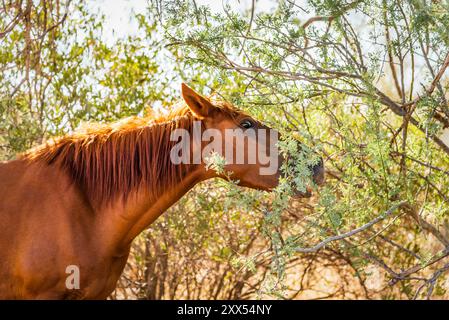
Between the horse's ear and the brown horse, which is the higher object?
the horse's ear

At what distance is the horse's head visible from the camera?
4.45 meters

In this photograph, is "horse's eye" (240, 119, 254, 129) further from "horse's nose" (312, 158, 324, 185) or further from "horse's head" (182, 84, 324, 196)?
"horse's nose" (312, 158, 324, 185)

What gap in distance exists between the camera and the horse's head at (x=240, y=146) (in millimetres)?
4449

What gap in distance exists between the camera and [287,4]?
185 inches

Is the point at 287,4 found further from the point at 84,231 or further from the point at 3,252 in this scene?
the point at 3,252

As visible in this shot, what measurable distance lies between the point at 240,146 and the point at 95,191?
92 centimetres

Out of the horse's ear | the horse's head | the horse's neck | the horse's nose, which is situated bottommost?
the horse's neck

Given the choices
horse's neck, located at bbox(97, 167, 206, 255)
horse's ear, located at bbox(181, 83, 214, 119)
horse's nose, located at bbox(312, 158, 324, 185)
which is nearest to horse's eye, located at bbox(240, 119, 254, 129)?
horse's ear, located at bbox(181, 83, 214, 119)

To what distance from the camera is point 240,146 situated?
4453 mm

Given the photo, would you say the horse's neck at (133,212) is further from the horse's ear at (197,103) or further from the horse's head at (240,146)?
the horse's ear at (197,103)

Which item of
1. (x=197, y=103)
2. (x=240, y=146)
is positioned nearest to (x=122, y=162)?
(x=197, y=103)

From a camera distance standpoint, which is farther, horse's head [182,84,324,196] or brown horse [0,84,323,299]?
horse's head [182,84,324,196]
